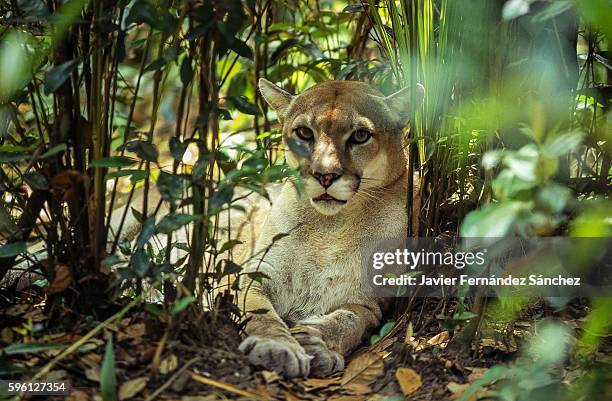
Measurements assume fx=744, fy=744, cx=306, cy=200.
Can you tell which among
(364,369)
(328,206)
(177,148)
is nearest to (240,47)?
(177,148)

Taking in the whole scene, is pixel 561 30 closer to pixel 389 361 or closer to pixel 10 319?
pixel 389 361

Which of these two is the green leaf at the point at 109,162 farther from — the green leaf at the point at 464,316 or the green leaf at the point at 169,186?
the green leaf at the point at 464,316

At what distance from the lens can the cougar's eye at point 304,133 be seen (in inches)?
140

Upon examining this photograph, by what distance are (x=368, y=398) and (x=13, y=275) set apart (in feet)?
6.93

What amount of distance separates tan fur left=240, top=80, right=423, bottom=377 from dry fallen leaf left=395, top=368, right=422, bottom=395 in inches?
22.3

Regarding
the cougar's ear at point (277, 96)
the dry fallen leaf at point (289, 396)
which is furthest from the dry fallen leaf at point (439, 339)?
the cougar's ear at point (277, 96)

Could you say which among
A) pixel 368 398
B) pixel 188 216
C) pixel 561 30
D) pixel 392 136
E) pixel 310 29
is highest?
pixel 310 29

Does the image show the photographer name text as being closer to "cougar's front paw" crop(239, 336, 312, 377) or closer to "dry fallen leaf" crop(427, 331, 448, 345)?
"dry fallen leaf" crop(427, 331, 448, 345)

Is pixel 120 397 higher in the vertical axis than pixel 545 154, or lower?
lower

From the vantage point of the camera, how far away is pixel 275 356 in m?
2.66

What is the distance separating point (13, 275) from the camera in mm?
3781

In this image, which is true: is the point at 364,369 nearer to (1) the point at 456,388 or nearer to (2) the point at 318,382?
(2) the point at 318,382

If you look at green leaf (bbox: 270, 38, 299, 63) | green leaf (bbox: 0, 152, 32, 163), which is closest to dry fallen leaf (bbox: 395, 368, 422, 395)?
green leaf (bbox: 0, 152, 32, 163)

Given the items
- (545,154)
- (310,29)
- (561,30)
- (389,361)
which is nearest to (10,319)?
(389,361)
